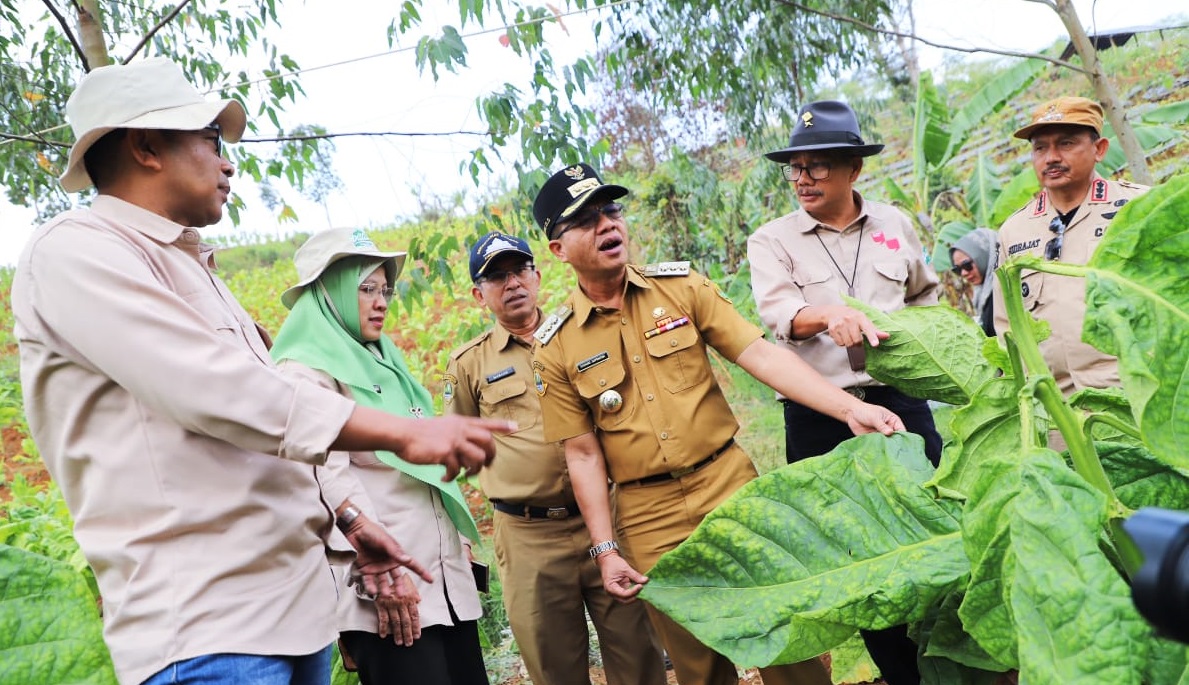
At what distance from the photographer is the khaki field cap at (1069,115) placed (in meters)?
3.30

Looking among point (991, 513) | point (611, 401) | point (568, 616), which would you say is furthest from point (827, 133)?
point (991, 513)

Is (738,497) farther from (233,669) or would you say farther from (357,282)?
(357,282)

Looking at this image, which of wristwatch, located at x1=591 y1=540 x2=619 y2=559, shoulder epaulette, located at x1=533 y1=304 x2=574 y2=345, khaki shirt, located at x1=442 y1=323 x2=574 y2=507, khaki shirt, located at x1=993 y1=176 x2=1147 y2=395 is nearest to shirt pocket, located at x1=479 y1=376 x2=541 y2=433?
khaki shirt, located at x1=442 y1=323 x2=574 y2=507

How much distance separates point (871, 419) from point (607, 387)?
74 cm

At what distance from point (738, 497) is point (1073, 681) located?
0.64m

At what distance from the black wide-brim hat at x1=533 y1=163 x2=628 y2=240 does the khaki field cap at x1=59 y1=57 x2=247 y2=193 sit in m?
1.07

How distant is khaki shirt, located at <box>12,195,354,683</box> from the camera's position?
138 centimetres

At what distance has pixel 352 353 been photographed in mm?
2576

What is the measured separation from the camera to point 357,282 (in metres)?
2.68

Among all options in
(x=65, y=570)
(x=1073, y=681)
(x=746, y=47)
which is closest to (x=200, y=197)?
(x=65, y=570)

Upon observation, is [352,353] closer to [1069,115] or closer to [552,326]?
[552,326]

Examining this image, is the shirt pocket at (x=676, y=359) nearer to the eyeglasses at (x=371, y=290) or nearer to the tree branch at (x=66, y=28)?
the eyeglasses at (x=371, y=290)

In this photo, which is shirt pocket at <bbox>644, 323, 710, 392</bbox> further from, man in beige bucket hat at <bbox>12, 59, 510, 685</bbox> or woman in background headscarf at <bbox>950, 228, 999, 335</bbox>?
woman in background headscarf at <bbox>950, 228, 999, 335</bbox>

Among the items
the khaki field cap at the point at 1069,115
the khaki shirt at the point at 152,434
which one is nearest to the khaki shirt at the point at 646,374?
the khaki shirt at the point at 152,434
